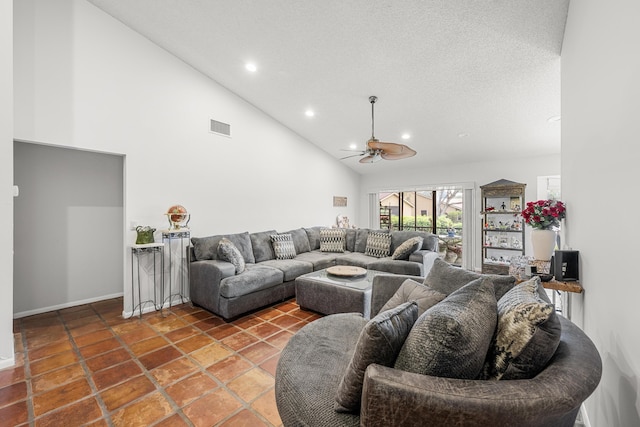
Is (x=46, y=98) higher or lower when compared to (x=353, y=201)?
higher

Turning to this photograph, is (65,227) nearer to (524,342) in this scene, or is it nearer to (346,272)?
(346,272)

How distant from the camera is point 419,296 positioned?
161 cm

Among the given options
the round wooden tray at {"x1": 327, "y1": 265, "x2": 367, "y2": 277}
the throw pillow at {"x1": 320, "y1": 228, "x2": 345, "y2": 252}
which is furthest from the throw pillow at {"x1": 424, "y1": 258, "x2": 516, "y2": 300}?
the throw pillow at {"x1": 320, "y1": 228, "x2": 345, "y2": 252}

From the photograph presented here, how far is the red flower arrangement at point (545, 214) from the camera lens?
2.27 metres

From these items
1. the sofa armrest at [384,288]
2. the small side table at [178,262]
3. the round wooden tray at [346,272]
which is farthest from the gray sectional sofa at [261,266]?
the sofa armrest at [384,288]

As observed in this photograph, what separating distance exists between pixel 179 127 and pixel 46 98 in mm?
1304

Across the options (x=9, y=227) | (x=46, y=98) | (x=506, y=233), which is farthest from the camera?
(x=506, y=233)

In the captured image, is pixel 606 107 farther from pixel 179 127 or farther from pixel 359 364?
pixel 179 127

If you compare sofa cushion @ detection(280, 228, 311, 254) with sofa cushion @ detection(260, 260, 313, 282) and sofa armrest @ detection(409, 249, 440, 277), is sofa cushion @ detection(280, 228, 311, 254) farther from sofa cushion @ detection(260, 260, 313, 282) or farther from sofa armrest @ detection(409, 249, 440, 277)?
sofa armrest @ detection(409, 249, 440, 277)

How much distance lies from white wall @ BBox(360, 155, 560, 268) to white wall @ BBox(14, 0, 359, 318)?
2919 mm

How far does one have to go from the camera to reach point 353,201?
7.30m

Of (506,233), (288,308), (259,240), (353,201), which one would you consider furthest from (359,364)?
(353,201)

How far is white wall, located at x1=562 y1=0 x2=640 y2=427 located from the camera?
1.05 meters

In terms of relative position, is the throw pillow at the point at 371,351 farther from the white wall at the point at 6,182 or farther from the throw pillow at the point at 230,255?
the white wall at the point at 6,182
